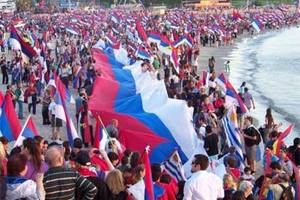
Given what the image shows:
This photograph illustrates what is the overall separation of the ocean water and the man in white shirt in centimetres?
998

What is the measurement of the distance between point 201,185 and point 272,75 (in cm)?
2807

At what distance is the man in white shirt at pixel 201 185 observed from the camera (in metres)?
6.92

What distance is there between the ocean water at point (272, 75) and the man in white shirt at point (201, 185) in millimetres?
9976

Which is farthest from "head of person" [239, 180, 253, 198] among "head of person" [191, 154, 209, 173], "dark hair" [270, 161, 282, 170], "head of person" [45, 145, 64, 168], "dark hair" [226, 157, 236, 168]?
"head of person" [45, 145, 64, 168]

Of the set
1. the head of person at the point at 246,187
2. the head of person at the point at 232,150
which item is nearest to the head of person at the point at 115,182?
the head of person at the point at 246,187

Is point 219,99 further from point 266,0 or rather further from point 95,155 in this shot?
point 266,0

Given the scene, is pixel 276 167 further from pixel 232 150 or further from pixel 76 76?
pixel 76 76

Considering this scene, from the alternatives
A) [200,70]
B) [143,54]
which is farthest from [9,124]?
[200,70]

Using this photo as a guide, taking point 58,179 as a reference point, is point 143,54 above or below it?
below

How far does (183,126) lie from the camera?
37.2 ft

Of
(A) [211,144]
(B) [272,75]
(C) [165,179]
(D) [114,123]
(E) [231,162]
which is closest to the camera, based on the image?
(C) [165,179]

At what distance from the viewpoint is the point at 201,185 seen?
22.7ft

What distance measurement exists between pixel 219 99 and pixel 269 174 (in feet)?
26.2

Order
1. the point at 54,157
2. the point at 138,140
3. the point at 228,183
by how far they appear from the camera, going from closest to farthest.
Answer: the point at 54,157 → the point at 228,183 → the point at 138,140
